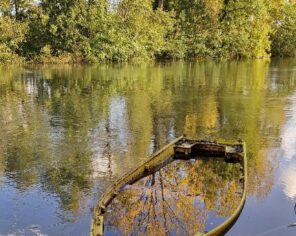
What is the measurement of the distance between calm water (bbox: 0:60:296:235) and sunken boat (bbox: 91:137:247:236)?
35 cm

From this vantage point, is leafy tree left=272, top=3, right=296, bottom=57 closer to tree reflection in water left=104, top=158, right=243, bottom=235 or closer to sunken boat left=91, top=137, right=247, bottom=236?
sunken boat left=91, top=137, right=247, bottom=236

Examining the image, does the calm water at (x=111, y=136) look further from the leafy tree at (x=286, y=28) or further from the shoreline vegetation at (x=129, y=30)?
the leafy tree at (x=286, y=28)

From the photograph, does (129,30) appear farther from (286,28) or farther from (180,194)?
(180,194)

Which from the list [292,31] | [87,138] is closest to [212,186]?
[87,138]

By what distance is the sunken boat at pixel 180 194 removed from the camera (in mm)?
6715

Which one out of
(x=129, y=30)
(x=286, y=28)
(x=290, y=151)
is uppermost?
(x=286, y=28)

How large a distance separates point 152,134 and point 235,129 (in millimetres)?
2522

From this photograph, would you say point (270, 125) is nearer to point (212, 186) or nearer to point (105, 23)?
point (212, 186)

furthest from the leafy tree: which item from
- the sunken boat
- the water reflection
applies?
the sunken boat

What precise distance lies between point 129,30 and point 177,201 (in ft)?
116

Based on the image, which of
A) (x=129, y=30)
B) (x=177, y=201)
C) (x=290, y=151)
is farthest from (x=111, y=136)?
(x=129, y=30)

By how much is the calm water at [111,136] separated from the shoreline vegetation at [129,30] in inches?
520

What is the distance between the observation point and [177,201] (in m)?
7.81

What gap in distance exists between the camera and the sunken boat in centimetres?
671
